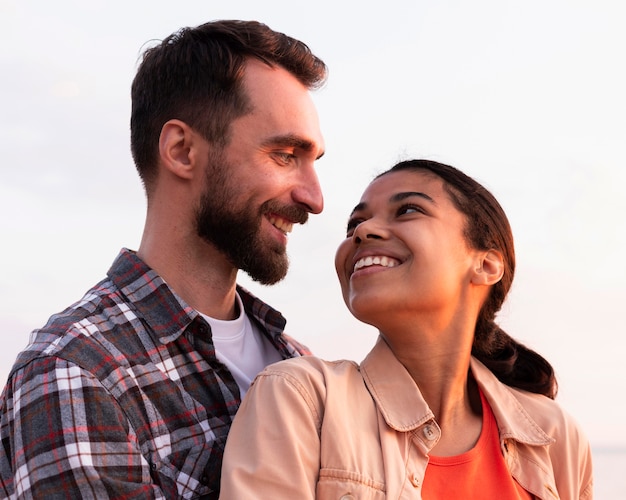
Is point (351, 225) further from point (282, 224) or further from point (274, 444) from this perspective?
point (274, 444)

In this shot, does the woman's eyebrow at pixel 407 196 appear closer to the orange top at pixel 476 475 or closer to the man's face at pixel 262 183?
the man's face at pixel 262 183

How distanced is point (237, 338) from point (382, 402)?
0.81 metres

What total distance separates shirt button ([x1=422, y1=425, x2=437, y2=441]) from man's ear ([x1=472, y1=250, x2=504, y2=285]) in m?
0.56

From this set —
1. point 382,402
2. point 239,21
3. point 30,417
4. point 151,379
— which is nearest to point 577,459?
point 382,402

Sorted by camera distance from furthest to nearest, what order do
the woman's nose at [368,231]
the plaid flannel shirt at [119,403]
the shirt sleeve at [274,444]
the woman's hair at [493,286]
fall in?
the woman's hair at [493,286] < the woman's nose at [368,231] < the plaid flannel shirt at [119,403] < the shirt sleeve at [274,444]

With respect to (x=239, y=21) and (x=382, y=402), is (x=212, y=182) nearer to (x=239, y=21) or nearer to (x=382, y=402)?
(x=239, y=21)

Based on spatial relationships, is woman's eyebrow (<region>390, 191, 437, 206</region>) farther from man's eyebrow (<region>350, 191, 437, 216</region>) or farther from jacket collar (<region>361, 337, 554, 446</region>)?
jacket collar (<region>361, 337, 554, 446</region>)

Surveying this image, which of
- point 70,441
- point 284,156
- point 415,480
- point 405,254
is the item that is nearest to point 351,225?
point 405,254

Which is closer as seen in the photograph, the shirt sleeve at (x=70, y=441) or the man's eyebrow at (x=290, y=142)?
the shirt sleeve at (x=70, y=441)

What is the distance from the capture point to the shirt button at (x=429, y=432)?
2.83m

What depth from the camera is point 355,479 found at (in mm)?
2537

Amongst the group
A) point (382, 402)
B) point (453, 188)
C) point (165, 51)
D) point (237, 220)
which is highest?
point (165, 51)

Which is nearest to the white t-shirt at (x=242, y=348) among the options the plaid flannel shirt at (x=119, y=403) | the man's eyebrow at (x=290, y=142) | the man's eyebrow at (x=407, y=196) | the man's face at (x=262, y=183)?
the plaid flannel shirt at (x=119, y=403)

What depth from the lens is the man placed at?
2.59m
